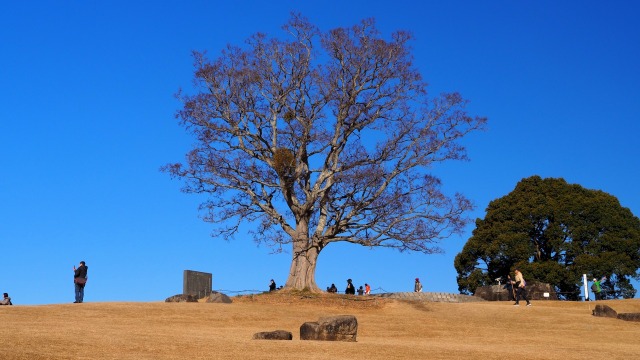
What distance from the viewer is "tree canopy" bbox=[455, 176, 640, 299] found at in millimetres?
55062

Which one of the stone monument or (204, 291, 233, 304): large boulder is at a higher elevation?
the stone monument

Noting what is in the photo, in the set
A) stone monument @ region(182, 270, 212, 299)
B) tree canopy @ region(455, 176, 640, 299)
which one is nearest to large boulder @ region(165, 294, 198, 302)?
stone monument @ region(182, 270, 212, 299)

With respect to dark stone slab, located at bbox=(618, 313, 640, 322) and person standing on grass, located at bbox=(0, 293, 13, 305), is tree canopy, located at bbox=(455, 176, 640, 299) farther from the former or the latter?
person standing on grass, located at bbox=(0, 293, 13, 305)

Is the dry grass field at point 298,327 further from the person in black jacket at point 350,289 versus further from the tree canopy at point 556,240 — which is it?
the tree canopy at point 556,240

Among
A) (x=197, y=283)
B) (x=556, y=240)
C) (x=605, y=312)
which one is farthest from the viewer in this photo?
(x=556, y=240)

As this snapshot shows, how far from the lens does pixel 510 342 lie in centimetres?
2786

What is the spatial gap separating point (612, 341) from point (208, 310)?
1466 cm

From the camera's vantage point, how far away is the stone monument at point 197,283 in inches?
1762

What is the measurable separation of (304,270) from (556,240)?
21291 millimetres

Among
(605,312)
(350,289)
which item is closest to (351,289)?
(350,289)

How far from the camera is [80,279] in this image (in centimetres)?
3434

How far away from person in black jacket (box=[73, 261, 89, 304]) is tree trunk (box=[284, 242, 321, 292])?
1083cm

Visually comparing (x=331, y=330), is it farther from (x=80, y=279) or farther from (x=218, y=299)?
(x=218, y=299)

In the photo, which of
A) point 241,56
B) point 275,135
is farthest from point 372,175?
point 241,56
